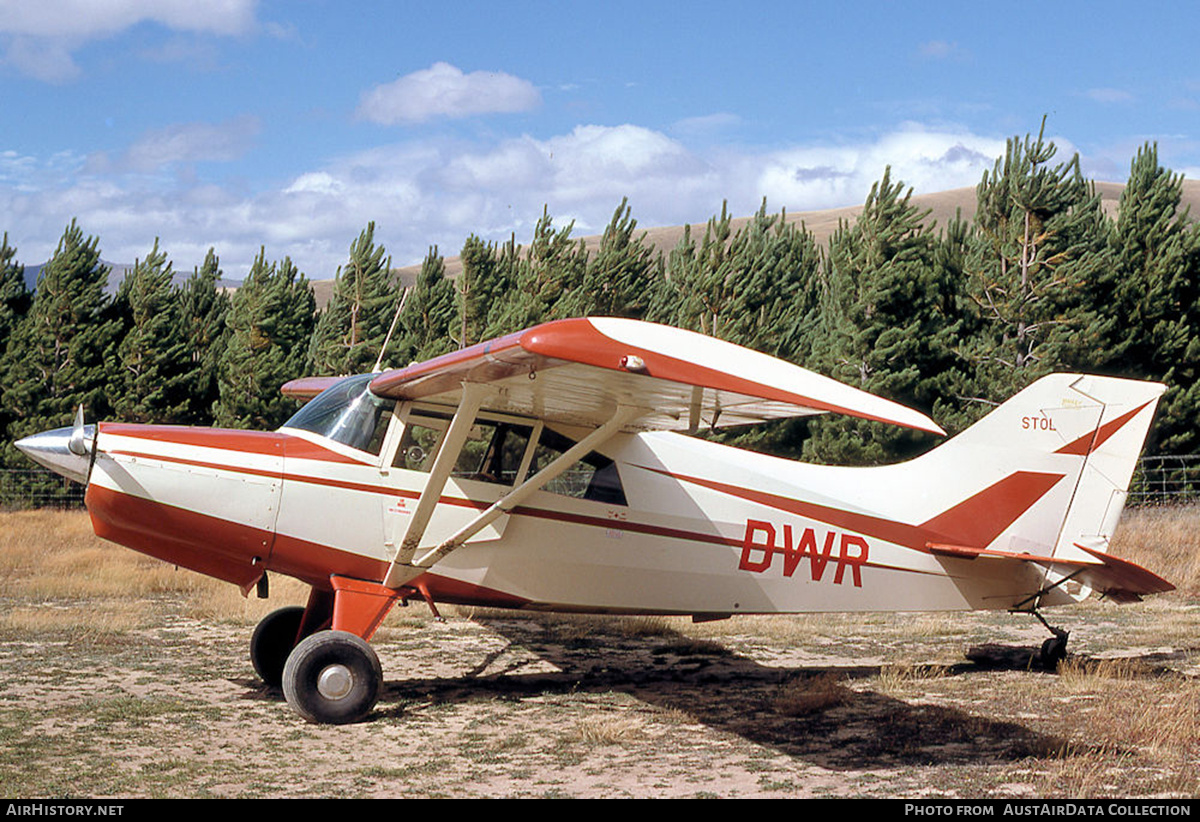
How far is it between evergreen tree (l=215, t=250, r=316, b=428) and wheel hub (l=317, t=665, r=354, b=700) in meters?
26.1

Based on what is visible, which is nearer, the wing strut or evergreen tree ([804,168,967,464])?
the wing strut

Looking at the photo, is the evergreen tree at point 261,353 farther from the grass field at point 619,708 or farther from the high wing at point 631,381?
the high wing at point 631,381

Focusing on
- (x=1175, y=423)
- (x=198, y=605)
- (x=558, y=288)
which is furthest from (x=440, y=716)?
(x=1175, y=423)

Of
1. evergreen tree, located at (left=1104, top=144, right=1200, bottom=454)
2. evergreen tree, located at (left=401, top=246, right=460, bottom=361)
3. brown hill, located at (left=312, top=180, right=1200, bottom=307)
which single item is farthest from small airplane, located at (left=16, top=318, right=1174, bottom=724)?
brown hill, located at (left=312, top=180, right=1200, bottom=307)

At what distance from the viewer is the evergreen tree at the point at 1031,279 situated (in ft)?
84.5

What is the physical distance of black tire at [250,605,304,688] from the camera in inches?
348

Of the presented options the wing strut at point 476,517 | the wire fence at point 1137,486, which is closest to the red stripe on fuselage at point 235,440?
the wing strut at point 476,517

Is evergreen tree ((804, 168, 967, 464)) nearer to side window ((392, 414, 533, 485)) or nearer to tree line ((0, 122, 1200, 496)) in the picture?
tree line ((0, 122, 1200, 496))

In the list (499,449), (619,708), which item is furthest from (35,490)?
(619,708)

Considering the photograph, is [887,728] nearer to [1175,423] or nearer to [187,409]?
[1175,423]

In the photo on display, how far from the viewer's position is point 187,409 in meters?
34.6

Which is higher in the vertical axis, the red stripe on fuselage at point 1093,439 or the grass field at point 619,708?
the red stripe on fuselage at point 1093,439

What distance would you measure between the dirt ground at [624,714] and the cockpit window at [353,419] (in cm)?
203

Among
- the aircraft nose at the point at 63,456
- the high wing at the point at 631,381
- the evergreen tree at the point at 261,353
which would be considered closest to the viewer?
the high wing at the point at 631,381
